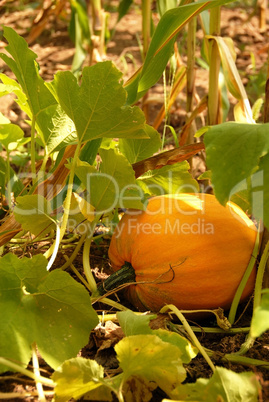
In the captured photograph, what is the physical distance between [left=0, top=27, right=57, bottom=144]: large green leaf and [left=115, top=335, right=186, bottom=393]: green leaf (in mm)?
691

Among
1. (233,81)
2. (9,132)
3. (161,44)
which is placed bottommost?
(9,132)

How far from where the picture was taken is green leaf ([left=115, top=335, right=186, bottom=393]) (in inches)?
31.1

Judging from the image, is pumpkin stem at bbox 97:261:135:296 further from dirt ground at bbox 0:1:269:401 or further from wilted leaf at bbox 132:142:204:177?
wilted leaf at bbox 132:142:204:177

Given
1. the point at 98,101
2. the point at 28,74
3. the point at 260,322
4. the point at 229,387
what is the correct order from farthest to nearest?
1. the point at 28,74
2. the point at 98,101
3. the point at 229,387
4. the point at 260,322

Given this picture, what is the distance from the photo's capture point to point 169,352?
2.61 feet

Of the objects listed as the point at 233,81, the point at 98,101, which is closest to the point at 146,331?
the point at 98,101

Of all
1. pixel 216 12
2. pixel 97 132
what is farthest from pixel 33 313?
pixel 216 12

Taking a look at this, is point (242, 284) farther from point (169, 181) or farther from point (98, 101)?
point (98, 101)

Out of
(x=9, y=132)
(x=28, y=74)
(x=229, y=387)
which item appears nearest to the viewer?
(x=229, y=387)

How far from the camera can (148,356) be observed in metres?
0.80

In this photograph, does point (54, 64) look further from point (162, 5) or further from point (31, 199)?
point (31, 199)

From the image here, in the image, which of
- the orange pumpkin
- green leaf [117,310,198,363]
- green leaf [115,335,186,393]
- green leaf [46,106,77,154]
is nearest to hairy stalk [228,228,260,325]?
the orange pumpkin

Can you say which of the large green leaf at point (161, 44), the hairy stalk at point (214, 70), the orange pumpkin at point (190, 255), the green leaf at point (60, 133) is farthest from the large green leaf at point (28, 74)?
the hairy stalk at point (214, 70)

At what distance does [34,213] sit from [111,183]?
0.63ft
